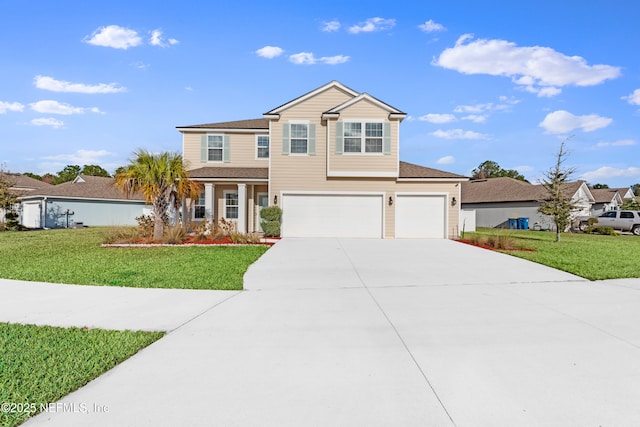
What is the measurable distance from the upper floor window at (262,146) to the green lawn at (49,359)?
1521 cm

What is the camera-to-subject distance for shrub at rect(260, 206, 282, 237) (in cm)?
1591

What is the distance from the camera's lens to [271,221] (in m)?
16.0

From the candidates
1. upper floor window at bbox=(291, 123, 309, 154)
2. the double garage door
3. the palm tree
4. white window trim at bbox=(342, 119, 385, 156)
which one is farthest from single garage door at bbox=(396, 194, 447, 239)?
the palm tree

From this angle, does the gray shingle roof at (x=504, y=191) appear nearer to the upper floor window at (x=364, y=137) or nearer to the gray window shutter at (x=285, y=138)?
the upper floor window at (x=364, y=137)

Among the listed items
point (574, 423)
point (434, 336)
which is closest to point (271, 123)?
point (434, 336)

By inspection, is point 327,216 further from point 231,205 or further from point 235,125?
point 235,125

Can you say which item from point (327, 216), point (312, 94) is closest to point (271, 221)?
point (327, 216)

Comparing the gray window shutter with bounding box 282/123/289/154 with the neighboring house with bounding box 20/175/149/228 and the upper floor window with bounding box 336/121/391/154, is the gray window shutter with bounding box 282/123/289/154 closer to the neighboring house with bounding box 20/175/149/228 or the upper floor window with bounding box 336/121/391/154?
the upper floor window with bounding box 336/121/391/154

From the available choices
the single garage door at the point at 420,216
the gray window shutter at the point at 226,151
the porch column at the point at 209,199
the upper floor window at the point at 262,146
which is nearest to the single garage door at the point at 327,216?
the single garage door at the point at 420,216

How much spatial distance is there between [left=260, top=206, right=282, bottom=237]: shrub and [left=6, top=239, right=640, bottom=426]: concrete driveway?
30.7 feet

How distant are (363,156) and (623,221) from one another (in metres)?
22.2

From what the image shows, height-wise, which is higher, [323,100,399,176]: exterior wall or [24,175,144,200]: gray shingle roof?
[323,100,399,176]: exterior wall

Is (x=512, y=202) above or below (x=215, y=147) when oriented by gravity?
below

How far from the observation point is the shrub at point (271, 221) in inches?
627
